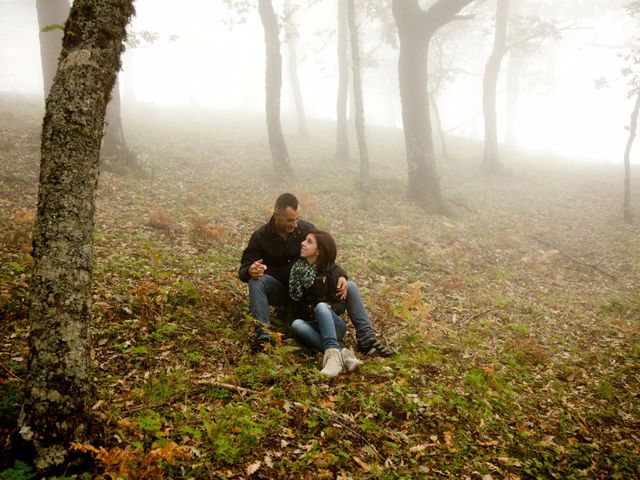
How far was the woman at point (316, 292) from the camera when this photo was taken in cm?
493

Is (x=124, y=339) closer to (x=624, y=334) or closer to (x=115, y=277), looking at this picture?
(x=115, y=277)

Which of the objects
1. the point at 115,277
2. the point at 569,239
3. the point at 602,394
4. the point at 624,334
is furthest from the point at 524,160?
the point at 115,277

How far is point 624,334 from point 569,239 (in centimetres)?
629

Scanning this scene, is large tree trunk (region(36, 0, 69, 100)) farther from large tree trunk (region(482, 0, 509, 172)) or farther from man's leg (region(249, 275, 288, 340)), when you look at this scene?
large tree trunk (region(482, 0, 509, 172))

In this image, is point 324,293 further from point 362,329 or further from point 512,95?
point 512,95

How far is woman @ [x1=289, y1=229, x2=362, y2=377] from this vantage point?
4.93 metres

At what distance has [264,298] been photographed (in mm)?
5129

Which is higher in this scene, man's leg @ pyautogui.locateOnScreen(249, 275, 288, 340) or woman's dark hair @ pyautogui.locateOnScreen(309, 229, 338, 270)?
woman's dark hair @ pyautogui.locateOnScreen(309, 229, 338, 270)

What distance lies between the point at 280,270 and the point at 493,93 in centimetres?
1901

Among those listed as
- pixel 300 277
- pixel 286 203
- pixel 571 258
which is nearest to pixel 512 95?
pixel 571 258

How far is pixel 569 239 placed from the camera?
12.1m

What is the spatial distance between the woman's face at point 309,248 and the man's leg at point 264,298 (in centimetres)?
59

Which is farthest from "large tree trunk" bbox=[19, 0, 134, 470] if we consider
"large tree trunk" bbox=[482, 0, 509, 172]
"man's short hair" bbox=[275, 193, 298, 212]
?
"large tree trunk" bbox=[482, 0, 509, 172]

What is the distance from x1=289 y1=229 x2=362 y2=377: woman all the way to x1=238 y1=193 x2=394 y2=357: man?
0.19 meters
